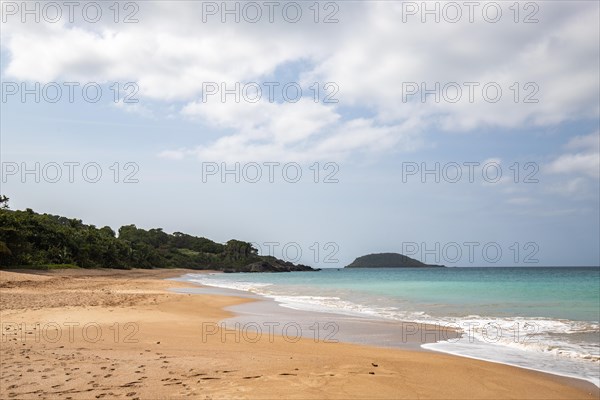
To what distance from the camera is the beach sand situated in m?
6.30

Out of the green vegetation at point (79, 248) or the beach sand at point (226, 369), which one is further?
the green vegetation at point (79, 248)

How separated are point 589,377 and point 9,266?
155 ft

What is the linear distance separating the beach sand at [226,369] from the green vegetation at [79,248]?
124 feet

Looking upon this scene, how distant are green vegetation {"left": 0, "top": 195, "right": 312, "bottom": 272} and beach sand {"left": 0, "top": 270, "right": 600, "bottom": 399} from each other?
37824mm

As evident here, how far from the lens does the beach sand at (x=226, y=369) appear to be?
20.7ft

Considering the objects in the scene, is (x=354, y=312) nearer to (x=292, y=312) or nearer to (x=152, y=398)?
(x=292, y=312)

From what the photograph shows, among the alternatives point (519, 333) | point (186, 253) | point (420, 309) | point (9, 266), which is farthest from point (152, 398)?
point (186, 253)

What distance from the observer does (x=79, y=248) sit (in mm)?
58531

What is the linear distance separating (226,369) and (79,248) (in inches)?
2279

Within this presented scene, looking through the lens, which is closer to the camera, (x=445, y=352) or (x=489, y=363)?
(x=489, y=363)

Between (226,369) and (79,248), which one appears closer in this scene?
(226,369)

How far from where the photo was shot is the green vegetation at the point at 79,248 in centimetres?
4406

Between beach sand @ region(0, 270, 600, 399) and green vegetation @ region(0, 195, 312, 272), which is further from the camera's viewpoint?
green vegetation @ region(0, 195, 312, 272)

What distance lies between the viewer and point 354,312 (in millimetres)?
18781
